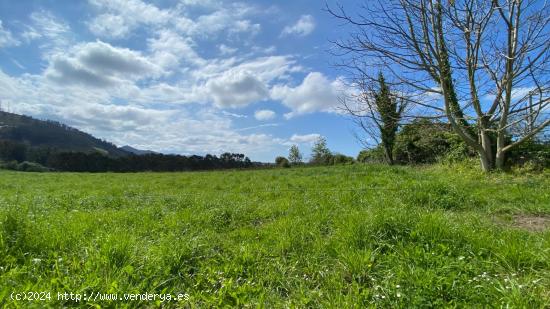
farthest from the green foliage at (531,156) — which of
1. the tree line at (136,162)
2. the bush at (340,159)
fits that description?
the tree line at (136,162)

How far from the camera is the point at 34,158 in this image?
207 ft

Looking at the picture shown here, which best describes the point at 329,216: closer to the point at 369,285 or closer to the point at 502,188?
the point at 369,285

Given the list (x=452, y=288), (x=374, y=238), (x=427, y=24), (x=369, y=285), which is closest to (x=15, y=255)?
(x=369, y=285)

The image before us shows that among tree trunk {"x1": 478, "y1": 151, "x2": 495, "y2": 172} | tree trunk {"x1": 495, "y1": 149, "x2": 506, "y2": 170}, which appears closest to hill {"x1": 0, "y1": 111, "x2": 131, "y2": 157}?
tree trunk {"x1": 478, "y1": 151, "x2": 495, "y2": 172}

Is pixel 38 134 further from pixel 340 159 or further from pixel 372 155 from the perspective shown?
pixel 372 155

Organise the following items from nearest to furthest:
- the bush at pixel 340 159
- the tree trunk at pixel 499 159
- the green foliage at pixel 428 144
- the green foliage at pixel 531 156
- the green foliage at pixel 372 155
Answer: the green foliage at pixel 531 156 < the tree trunk at pixel 499 159 < the green foliage at pixel 428 144 < the green foliage at pixel 372 155 < the bush at pixel 340 159

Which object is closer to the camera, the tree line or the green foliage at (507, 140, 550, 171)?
the green foliage at (507, 140, 550, 171)

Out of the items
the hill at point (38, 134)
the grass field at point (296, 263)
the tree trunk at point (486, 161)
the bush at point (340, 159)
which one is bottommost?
the grass field at point (296, 263)

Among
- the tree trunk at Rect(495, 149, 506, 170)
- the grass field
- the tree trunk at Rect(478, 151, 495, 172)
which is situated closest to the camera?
the grass field

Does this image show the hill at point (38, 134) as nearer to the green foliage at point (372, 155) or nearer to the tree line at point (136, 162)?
the tree line at point (136, 162)

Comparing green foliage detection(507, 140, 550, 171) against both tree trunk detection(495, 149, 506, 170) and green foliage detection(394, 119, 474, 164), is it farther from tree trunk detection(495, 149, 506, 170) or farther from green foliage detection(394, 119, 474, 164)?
green foliage detection(394, 119, 474, 164)

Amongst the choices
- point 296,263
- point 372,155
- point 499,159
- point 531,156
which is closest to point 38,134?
point 372,155

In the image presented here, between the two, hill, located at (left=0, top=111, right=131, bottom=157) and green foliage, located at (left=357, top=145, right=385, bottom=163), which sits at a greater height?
hill, located at (left=0, top=111, right=131, bottom=157)

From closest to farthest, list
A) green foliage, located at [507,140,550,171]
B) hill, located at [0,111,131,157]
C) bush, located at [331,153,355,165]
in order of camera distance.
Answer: green foliage, located at [507,140,550,171] → bush, located at [331,153,355,165] → hill, located at [0,111,131,157]
